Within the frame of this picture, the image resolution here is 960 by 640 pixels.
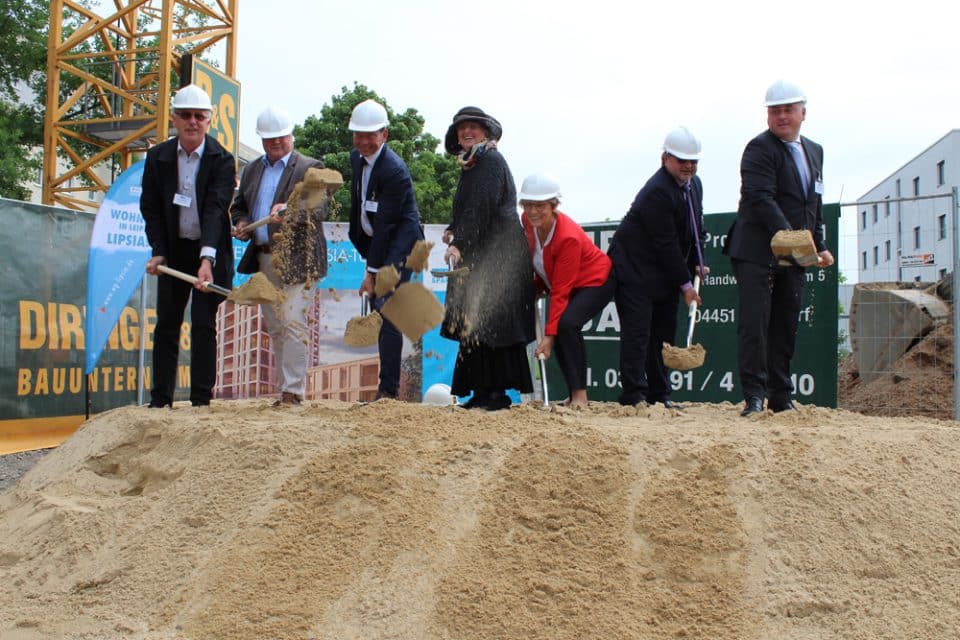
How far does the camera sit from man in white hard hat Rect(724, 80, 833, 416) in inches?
197

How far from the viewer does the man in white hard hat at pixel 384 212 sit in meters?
5.47

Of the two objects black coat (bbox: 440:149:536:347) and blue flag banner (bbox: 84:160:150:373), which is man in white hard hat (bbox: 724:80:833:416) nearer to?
black coat (bbox: 440:149:536:347)

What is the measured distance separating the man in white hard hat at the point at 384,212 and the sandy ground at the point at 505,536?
3.75ft

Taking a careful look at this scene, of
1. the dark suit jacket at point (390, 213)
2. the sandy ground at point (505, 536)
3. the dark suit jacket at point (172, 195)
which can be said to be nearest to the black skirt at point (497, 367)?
the dark suit jacket at point (390, 213)

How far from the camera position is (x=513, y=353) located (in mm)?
5434

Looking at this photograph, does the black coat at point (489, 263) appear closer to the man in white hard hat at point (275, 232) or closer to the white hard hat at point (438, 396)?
the man in white hard hat at point (275, 232)

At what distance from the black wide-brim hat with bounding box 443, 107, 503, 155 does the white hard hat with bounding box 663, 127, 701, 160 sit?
1064mm

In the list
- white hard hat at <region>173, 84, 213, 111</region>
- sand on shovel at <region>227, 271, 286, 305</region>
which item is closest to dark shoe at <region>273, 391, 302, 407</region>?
sand on shovel at <region>227, 271, 286, 305</region>

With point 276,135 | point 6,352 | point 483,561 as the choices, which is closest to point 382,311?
point 276,135

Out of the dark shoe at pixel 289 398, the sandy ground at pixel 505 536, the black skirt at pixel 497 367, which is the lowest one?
the sandy ground at pixel 505 536

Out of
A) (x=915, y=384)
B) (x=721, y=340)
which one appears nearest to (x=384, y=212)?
(x=721, y=340)

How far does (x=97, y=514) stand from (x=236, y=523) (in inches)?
32.4

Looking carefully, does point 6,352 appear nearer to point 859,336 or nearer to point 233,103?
point 859,336

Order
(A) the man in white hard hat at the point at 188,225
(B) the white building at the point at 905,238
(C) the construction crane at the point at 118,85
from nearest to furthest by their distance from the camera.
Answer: (A) the man in white hard hat at the point at 188,225 < (B) the white building at the point at 905,238 < (C) the construction crane at the point at 118,85
